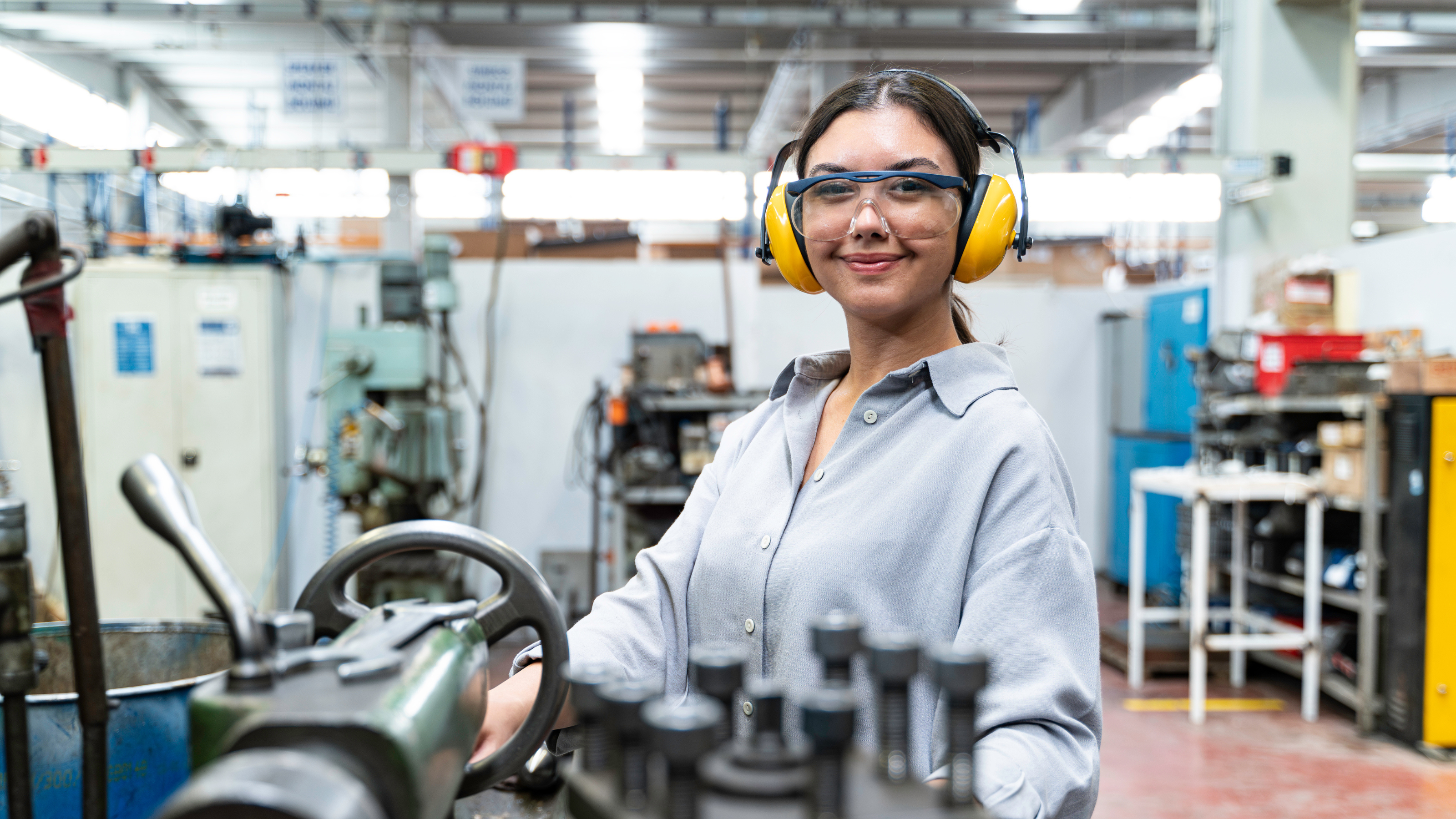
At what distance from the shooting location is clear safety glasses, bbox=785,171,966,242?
2.79 feet

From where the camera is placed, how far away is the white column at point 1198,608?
3.21m

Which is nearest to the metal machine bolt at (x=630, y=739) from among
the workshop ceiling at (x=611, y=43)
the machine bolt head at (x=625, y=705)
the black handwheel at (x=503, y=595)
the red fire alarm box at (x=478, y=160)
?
the machine bolt head at (x=625, y=705)

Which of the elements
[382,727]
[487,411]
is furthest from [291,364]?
[382,727]

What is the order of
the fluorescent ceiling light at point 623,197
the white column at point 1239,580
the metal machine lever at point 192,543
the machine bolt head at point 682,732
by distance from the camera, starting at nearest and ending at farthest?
the machine bolt head at point 682,732 → the metal machine lever at point 192,543 → the white column at point 1239,580 → the fluorescent ceiling light at point 623,197

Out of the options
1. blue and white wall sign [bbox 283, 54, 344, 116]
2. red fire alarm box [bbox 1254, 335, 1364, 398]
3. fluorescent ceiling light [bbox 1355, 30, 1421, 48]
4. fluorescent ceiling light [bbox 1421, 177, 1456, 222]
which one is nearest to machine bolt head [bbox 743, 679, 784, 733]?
red fire alarm box [bbox 1254, 335, 1364, 398]

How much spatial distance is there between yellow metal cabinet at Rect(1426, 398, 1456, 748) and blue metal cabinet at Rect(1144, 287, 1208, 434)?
5.10 ft

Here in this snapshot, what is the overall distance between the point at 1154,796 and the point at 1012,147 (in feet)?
7.82

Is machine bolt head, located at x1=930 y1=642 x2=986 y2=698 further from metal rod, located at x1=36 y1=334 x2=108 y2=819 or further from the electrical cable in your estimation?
the electrical cable

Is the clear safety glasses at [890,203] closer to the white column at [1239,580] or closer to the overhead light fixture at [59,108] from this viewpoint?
the white column at [1239,580]

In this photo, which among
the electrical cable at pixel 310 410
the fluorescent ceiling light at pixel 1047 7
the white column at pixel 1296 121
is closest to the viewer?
the electrical cable at pixel 310 410

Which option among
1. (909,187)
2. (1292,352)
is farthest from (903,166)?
(1292,352)

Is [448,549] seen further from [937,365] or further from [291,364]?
[291,364]

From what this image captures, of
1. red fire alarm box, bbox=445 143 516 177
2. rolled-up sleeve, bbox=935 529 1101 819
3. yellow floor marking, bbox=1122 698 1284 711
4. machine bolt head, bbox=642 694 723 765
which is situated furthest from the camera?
red fire alarm box, bbox=445 143 516 177

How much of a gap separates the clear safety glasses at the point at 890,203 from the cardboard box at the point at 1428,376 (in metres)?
2.73
